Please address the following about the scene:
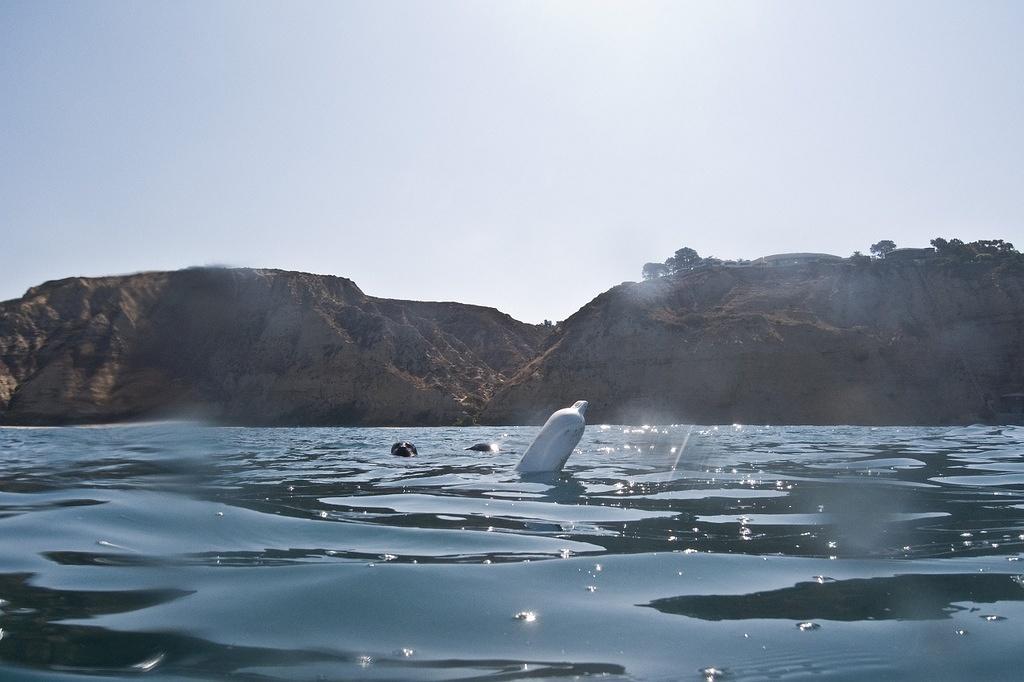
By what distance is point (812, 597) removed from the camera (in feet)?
12.0

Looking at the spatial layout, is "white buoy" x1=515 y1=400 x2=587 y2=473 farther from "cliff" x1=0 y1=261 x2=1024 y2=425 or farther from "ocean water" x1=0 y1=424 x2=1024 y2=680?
"cliff" x1=0 y1=261 x2=1024 y2=425

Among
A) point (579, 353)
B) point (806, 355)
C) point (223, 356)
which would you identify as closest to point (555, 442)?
point (806, 355)

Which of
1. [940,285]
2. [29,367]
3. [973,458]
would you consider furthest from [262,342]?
[973,458]

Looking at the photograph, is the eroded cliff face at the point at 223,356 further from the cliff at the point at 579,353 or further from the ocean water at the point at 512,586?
the ocean water at the point at 512,586

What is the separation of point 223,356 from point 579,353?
1457 inches

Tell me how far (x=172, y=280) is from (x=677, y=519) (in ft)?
298

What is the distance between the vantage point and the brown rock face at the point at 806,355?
68312mm

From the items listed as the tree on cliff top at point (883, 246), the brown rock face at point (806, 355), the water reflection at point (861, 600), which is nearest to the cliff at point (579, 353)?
the brown rock face at point (806, 355)

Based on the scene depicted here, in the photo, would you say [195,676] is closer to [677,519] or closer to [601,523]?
[601,523]

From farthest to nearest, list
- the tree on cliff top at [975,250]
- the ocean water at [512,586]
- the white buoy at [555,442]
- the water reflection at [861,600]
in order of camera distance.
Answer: the tree on cliff top at [975,250] → the white buoy at [555,442] → the water reflection at [861,600] → the ocean water at [512,586]

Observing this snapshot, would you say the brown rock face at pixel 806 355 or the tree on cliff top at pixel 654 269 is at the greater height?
the tree on cliff top at pixel 654 269

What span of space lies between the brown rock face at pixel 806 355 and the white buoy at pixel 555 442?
59.4m

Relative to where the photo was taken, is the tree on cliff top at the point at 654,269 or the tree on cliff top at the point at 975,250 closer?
the tree on cliff top at the point at 975,250

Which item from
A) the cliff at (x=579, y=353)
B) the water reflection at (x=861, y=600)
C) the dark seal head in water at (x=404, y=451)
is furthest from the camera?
the cliff at (x=579, y=353)
